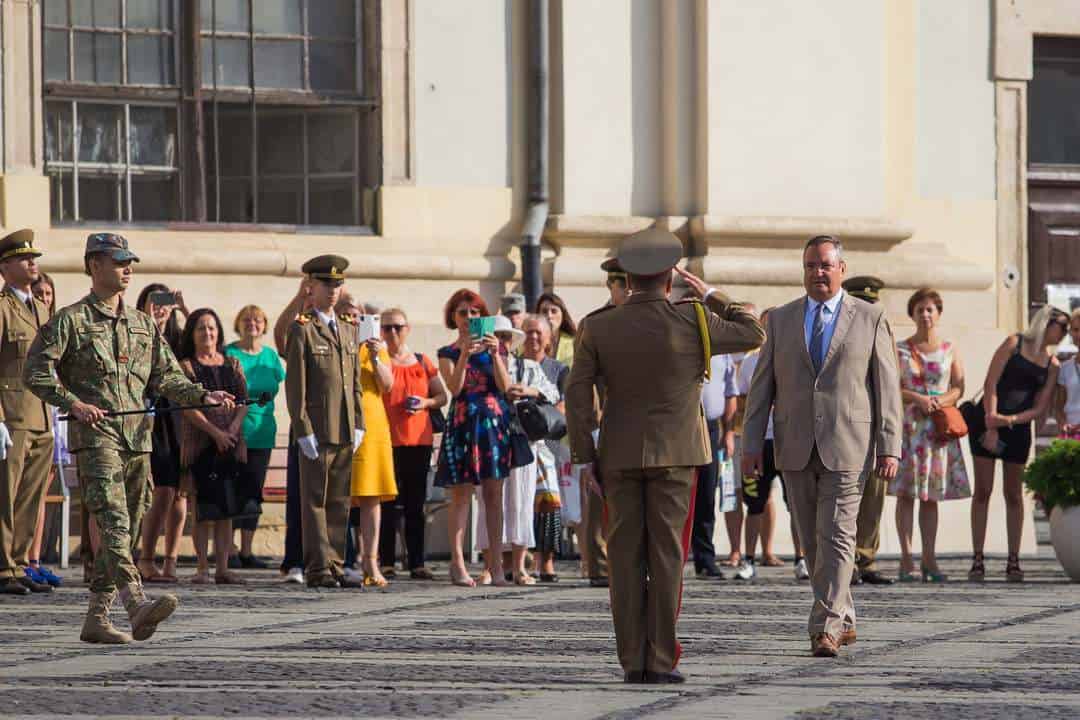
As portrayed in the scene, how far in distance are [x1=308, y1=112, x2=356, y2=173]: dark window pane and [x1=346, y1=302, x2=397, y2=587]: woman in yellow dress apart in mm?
3632

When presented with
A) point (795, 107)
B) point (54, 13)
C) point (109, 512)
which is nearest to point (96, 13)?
point (54, 13)

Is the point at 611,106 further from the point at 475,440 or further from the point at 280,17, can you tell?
the point at 475,440

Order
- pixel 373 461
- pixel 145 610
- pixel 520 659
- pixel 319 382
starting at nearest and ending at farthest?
pixel 520 659, pixel 145 610, pixel 319 382, pixel 373 461

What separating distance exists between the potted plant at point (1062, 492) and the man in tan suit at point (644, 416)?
6.47m

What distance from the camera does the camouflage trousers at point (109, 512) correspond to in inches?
410

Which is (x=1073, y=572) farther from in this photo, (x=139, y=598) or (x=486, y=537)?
(x=139, y=598)

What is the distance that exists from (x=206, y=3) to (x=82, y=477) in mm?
8021

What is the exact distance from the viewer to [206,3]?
18.0 m

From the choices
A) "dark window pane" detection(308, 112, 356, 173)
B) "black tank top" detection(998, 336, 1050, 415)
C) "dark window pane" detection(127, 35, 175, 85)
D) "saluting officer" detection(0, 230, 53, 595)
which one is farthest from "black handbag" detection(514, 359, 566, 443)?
"dark window pane" detection(127, 35, 175, 85)

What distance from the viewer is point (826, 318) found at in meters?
10.6

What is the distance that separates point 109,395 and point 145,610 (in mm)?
961

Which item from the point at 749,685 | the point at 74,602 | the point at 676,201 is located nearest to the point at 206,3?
the point at 676,201

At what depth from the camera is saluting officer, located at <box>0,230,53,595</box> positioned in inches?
536

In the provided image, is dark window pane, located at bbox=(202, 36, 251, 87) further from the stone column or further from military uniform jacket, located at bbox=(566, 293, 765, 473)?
→ military uniform jacket, located at bbox=(566, 293, 765, 473)
